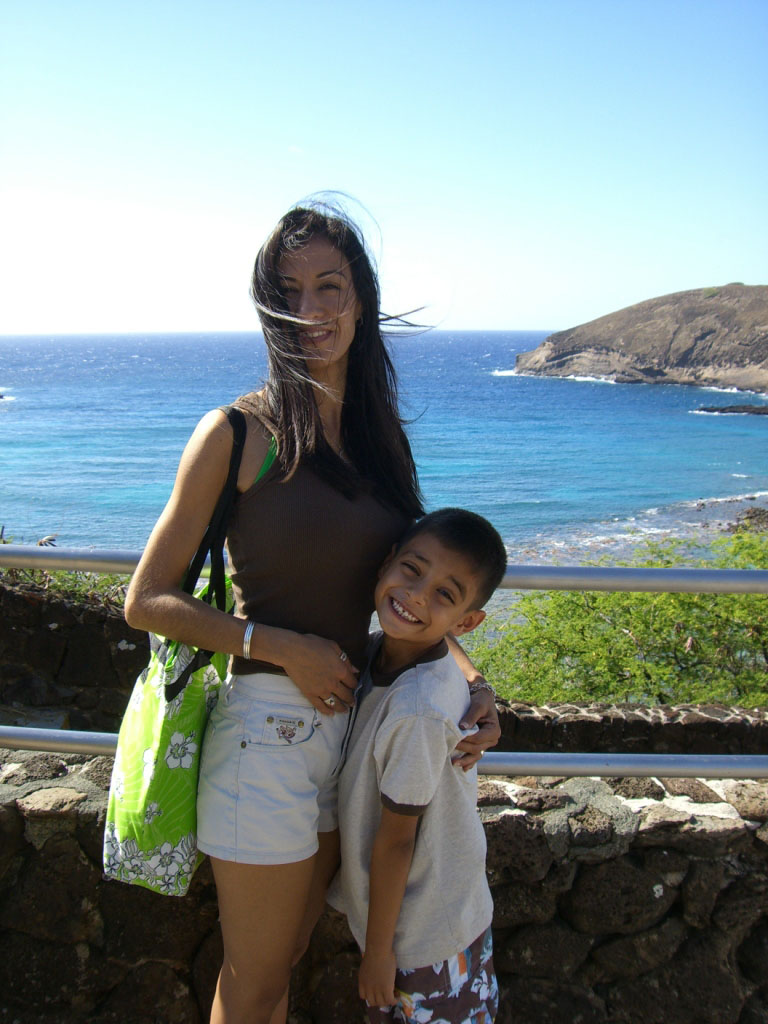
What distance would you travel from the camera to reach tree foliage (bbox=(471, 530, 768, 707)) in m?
7.12

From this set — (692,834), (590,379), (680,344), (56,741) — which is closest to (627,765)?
(692,834)

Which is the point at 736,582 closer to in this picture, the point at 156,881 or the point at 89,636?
the point at 156,881

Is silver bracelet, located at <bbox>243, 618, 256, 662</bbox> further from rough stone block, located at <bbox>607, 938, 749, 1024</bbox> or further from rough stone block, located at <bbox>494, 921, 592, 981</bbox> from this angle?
rough stone block, located at <bbox>607, 938, 749, 1024</bbox>

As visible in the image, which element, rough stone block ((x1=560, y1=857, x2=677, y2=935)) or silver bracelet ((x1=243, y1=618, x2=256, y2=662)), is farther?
rough stone block ((x1=560, y1=857, x2=677, y2=935))

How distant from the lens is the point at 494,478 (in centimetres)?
4056

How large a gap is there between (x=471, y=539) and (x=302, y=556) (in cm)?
36

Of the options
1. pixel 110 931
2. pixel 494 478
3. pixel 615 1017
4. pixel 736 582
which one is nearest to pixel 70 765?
pixel 110 931

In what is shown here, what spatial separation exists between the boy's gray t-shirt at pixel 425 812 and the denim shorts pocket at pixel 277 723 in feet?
0.42

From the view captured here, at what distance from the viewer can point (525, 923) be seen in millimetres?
2285

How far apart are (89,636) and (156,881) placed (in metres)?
4.67

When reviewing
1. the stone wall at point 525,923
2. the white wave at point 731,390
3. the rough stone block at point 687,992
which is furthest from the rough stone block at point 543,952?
the white wave at point 731,390

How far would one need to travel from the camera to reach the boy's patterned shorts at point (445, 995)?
5.73ft

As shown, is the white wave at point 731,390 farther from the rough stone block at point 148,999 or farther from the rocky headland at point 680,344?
the rough stone block at point 148,999

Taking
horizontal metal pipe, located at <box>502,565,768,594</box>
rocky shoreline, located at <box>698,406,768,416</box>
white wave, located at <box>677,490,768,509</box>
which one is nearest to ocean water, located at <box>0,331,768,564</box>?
white wave, located at <box>677,490,768,509</box>
